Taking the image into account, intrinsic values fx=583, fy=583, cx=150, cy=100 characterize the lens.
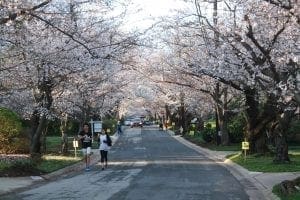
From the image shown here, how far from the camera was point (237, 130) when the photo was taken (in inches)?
1772

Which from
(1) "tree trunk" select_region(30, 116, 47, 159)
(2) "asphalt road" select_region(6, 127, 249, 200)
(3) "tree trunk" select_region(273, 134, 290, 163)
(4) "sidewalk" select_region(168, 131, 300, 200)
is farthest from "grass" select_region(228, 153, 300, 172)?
(1) "tree trunk" select_region(30, 116, 47, 159)

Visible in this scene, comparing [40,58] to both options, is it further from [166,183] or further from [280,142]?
[280,142]

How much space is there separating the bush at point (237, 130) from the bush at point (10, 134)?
18382 mm

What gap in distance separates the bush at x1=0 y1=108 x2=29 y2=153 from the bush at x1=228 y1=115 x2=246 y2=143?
18382mm

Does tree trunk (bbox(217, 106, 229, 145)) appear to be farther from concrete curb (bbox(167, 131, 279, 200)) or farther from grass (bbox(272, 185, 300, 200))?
grass (bbox(272, 185, 300, 200))

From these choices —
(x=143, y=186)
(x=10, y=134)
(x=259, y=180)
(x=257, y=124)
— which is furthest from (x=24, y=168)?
(x=257, y=124)

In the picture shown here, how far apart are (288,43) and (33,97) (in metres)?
13.7

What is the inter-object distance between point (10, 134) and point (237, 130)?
19.8 meters

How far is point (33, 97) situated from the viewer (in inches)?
1073

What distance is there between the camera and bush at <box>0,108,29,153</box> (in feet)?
100

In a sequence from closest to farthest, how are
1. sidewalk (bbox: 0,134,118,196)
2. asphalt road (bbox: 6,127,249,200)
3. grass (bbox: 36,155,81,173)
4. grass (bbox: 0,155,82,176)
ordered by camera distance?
asphalt road (bbox: 6,127,249,200), sidewalk (bbox: 0,134,118,196), grass (bbox: 0,155,82,176), grass (bbox: 36,155,81,173)

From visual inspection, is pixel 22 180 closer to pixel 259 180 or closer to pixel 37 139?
pixel 37 139

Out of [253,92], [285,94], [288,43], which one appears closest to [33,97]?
[253,92]

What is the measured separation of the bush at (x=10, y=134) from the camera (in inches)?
1203
